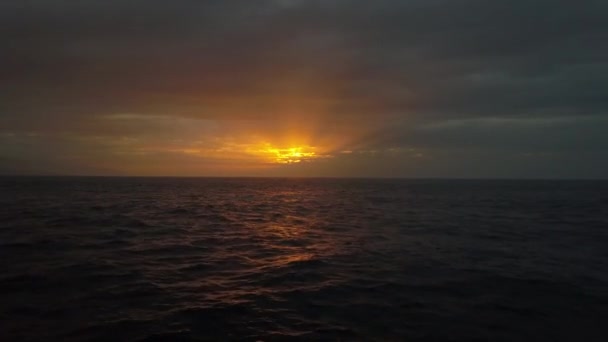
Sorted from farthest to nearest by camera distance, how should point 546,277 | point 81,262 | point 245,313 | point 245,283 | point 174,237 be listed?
point 174,237, point 81,262, point 546,277, point 245,283, point 245,313

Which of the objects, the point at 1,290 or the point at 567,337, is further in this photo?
the point at 1,290

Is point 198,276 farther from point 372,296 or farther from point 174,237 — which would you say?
point 174,237

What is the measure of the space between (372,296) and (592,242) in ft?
65.1

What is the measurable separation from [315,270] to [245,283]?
3.56 metres

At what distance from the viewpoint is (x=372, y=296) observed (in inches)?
551

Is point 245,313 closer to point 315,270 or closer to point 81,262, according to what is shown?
point 315,270

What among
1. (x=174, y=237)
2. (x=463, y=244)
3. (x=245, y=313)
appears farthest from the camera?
(x=174, y=237)

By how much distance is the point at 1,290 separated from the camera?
1405cm

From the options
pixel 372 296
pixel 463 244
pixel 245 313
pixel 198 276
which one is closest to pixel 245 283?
pixel 198 276

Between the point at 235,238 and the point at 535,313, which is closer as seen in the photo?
the point at 535,313

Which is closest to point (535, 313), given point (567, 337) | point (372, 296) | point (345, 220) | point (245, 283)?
point (567, 337)

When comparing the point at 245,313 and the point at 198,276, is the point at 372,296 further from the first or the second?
the point at 198,276

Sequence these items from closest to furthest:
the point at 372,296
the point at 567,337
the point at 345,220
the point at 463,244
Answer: the point at 567,337, the point at 372,296, the point at 463,244, the point at 345,220

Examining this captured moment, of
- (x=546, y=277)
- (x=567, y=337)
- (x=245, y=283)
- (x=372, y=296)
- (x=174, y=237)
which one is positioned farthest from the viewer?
(x=174, y=237)
